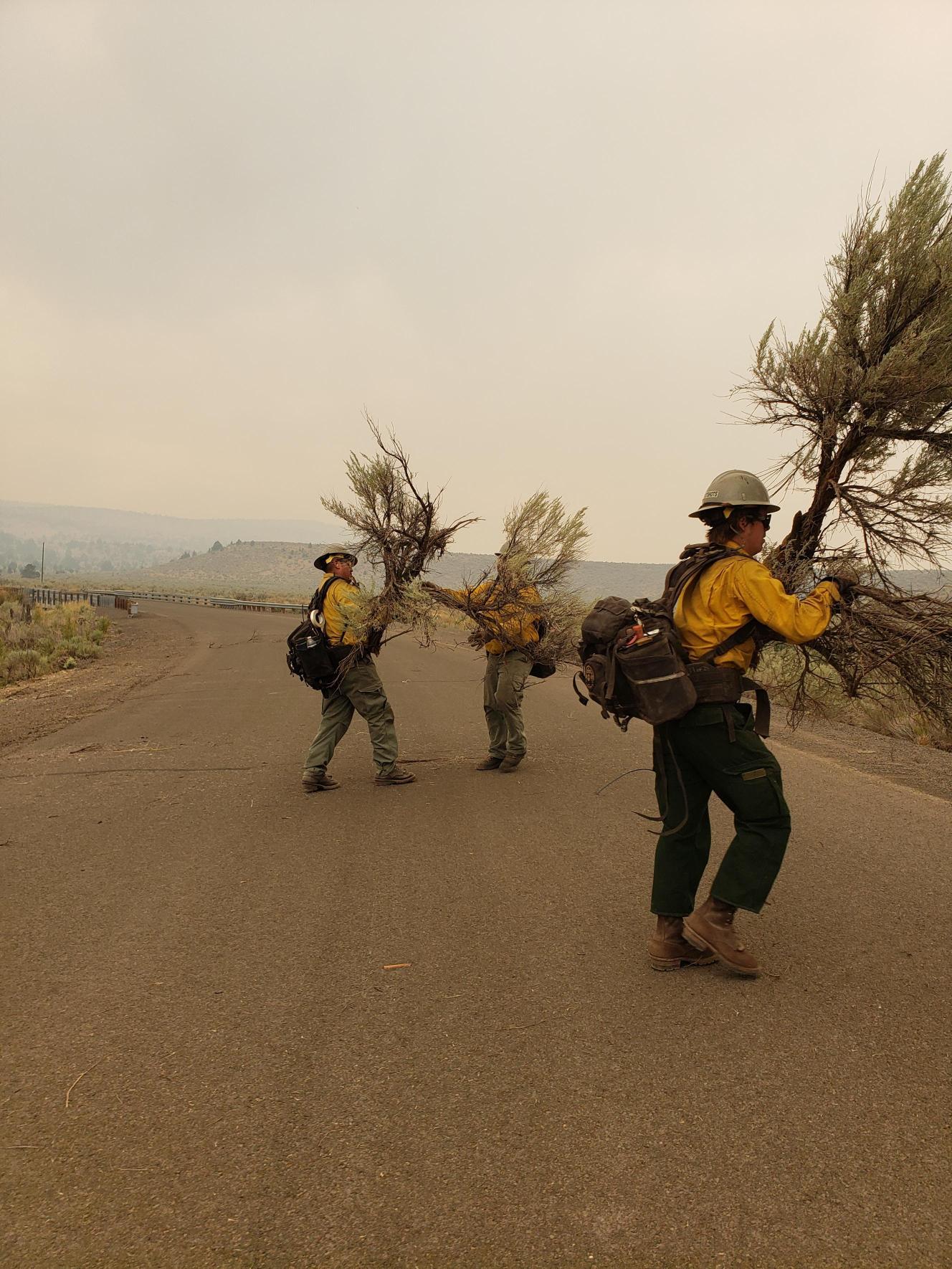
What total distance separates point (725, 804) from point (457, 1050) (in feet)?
5.41

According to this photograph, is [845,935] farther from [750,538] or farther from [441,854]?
[441,854]

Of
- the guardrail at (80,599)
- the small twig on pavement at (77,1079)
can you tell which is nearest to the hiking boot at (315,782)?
the small twig on pavement at (77,1079)

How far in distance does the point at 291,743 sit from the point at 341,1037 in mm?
6333

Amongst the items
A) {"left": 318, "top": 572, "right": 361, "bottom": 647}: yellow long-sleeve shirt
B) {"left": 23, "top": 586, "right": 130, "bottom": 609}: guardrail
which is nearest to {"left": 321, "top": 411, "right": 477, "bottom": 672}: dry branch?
{"left": 318, "top": 572, "right": 361, "bottom": 647}: yellow long-sleeve shirt

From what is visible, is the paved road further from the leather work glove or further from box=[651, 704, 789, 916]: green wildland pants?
the leather work glove

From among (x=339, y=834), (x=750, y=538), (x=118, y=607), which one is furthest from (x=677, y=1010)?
(x=118, y=607)

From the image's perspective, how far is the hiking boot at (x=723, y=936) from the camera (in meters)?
3.74

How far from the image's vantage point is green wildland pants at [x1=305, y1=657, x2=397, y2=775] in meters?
7.27

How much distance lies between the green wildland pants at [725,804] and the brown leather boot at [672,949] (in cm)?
5

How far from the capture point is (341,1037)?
3258mm

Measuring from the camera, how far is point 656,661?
3746mm

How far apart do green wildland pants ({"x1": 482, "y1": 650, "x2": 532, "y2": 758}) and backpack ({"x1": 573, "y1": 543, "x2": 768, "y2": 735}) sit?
3591 millimetres

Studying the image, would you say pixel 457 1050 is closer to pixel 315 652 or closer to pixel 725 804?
pixel 725 804

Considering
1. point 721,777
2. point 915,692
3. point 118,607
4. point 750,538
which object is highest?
point 750,538
